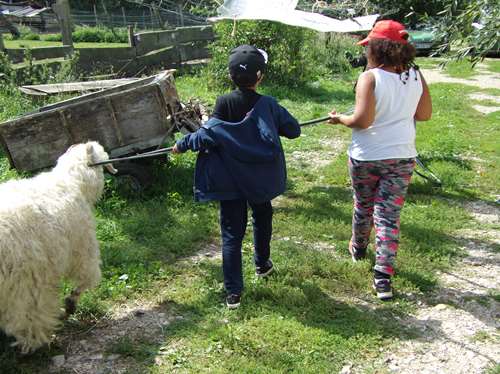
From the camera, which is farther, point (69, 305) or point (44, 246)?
point (69, 305)

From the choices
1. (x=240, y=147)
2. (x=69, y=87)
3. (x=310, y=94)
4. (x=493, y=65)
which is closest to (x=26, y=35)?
(x=310, y=94)

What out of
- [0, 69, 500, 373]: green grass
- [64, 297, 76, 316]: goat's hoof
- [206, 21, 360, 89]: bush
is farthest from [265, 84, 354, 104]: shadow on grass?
[64, 297, 76, 316]: goat's hoof

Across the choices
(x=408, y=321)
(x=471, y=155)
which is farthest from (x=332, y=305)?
(x=471, y=155)

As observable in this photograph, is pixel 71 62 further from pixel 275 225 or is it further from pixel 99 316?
pixel 99 316

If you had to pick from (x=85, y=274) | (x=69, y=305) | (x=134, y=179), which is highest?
(x=85, y=274)

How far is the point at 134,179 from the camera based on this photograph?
6246 mm

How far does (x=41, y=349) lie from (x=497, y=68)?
20777 millimetres

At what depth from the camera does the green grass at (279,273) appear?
11.7 feet

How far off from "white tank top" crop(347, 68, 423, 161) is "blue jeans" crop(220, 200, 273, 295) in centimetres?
96

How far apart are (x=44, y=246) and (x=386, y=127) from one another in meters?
2.71

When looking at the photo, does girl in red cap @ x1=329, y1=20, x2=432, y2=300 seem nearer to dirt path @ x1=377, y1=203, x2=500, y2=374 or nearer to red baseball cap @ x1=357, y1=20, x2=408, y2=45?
red baseball cap @ x1=357, y1=20, x2=408, y2=45

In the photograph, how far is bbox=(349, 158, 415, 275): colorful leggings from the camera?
4.02 meters

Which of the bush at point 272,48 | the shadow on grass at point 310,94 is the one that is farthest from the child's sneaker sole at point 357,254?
the bush at point 272,48

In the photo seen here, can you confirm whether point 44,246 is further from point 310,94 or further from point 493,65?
point 493,65
